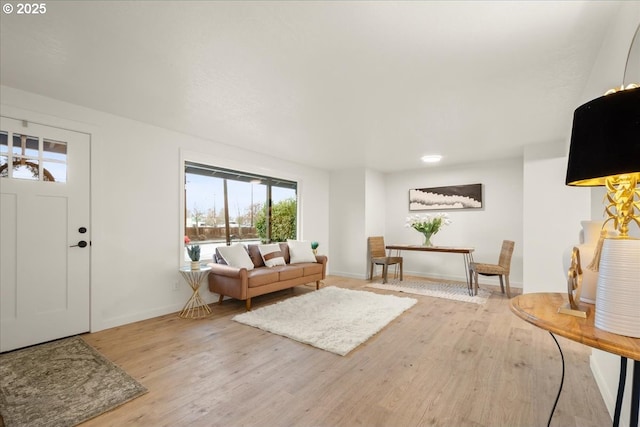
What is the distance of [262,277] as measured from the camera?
3.87 metres

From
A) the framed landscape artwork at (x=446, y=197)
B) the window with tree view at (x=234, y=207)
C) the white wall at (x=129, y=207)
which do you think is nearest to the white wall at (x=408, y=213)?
the framed landscape artwork at (x=446, y=197)

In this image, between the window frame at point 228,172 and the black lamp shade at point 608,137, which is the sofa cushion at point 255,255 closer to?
the window frame at point 228,172

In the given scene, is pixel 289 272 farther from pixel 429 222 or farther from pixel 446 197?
pixel 446 197

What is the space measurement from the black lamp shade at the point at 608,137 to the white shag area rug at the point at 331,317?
7.30ft

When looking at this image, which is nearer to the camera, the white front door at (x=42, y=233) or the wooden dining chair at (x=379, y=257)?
the white front door at (x=42, y=233)

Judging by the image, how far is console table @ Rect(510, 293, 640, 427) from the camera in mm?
848

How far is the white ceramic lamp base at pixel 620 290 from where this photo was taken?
901mm

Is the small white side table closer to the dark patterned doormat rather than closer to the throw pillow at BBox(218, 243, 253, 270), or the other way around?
the throw pillow at BBox(218, 243, 253, 270)

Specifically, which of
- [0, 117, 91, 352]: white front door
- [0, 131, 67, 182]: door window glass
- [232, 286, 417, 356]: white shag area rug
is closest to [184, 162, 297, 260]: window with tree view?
[0, 117, 91, 352]: white front door

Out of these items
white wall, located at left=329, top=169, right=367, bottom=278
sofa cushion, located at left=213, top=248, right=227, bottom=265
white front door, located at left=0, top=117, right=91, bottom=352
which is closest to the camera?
white front door, located at left=0, top=117, right=91, bottom=352

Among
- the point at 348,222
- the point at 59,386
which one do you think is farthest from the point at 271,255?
the point at 59,386

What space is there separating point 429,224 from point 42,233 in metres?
5.57

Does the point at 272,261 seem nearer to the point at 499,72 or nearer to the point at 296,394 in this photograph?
the point at 296,394

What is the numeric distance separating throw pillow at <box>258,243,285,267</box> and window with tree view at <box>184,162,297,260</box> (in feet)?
2.10
